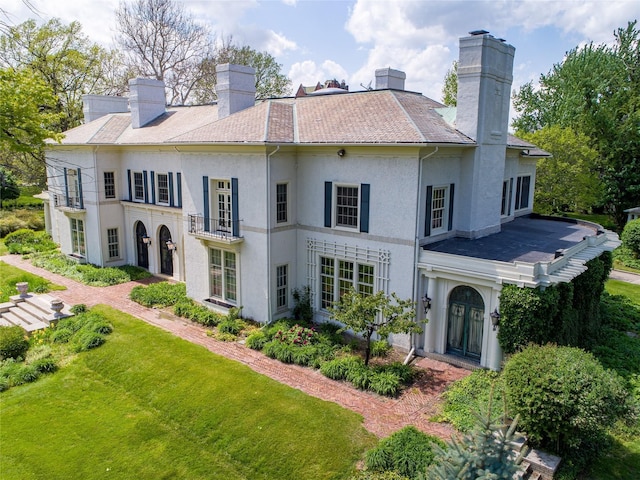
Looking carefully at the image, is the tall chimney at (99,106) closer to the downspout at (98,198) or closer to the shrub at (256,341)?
the downspout at (98,198)

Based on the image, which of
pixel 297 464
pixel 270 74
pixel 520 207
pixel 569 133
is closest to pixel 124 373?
pixel 297 464

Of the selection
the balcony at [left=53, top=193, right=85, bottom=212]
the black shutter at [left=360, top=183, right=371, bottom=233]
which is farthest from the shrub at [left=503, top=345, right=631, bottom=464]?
the balcony at [left=53, top=193, right=85, bottom=212]

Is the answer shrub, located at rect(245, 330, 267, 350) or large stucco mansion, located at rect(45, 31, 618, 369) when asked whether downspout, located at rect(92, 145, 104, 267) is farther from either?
shrub, located at rect(245, 330, 267, 350)

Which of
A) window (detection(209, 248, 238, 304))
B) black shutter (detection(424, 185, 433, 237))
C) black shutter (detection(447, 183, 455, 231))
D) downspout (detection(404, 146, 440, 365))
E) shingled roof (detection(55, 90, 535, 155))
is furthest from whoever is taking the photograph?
window (detection(209, 248, 238, 304))

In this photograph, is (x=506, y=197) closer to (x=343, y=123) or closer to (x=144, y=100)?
(x=343, y=123)

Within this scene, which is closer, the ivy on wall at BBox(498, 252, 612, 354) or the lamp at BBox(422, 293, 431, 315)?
the ivy on wall at BBox(498, 252, 612, 354)

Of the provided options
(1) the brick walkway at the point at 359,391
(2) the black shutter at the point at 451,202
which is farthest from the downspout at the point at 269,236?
(2) the black shutter at the point at 451,202

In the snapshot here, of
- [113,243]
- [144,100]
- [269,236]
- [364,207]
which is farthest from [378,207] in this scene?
[144,100]
